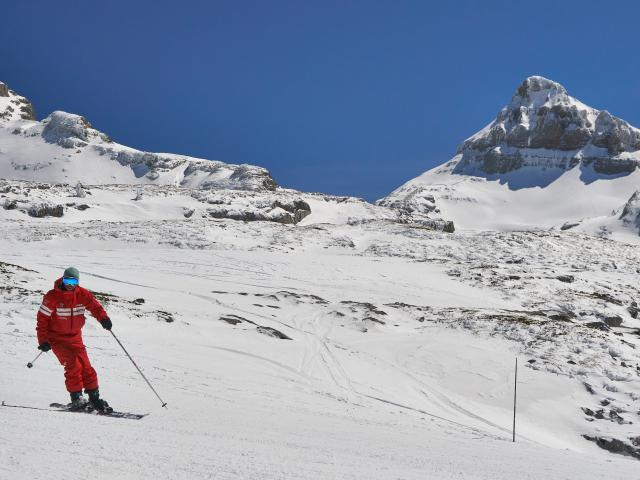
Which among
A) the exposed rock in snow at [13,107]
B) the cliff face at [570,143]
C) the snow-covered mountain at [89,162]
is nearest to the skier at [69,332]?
the snow-covered mountain at [89,162]

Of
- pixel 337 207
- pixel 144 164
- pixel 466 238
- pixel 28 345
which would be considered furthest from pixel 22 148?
pixel 28 345

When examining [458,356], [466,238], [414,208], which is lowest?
[458,356]

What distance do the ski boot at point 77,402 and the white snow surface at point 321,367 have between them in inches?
17.1

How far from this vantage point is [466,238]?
5488 centimetres

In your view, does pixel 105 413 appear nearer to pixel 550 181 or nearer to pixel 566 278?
pixel 566 278

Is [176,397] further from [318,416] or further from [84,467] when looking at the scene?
[84,467]

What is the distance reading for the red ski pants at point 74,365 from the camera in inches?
292

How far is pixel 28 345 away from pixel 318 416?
681 centimetres

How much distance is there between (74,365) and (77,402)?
49cm

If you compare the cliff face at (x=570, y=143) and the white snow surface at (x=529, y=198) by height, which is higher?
the cliff face at (x=570, y=143)

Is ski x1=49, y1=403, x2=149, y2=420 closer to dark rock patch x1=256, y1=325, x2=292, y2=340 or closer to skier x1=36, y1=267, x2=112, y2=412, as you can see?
skier x1=36, y1=267, x2=112, y2=412

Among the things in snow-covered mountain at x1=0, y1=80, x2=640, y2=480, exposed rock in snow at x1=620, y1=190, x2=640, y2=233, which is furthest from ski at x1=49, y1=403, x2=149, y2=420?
exposed rock in snow at x1=620, y1=190, x2=640, y2=233

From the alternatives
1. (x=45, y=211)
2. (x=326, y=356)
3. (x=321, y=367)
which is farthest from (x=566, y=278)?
(x=45, y=211)

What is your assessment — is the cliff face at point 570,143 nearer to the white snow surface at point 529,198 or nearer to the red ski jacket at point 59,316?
the white snow surface at point 529,198
